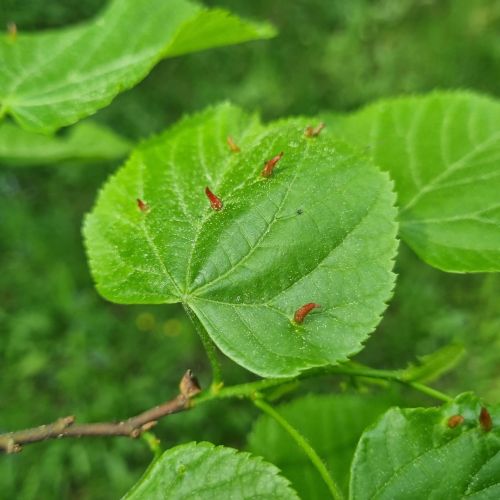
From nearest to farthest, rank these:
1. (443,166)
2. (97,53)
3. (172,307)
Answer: (443,166)
(97,53)
(172,307)

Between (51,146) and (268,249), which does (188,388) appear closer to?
(268,249)

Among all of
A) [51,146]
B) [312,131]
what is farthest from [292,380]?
[51,146]

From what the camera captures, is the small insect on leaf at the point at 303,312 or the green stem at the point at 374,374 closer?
the small insect on leaf at the point at 303,312

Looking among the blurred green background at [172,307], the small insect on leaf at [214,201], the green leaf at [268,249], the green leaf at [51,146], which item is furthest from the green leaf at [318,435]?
the blurred green background at [172,307]

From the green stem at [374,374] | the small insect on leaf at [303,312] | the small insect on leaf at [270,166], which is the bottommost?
the green stem at [374,374]

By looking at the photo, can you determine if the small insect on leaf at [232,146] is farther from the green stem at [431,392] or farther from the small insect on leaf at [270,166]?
the green stem at [431,392]

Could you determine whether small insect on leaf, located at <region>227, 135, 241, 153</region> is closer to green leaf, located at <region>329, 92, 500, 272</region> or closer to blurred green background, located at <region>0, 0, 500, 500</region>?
green leaf, located at <region>329, 92, 500, 272</region>

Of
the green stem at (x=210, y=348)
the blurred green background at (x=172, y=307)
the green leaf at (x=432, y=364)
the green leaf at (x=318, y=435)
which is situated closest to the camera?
the green stem at (x=210, y=348)
